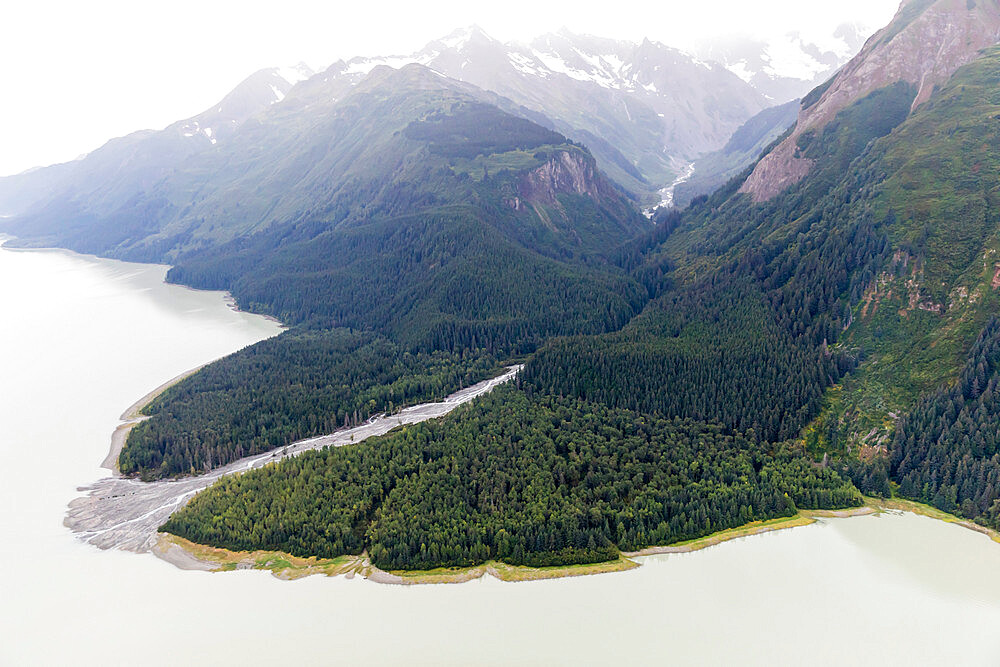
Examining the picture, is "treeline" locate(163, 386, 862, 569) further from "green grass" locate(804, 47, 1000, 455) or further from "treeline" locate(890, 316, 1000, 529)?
"green grass" locate(804, 47, 1000, 455)

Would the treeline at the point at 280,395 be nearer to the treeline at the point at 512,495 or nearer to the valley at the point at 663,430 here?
the valley at the point at 663,430

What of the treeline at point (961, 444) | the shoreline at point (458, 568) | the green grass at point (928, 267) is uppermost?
the green grass at point (928, 267)

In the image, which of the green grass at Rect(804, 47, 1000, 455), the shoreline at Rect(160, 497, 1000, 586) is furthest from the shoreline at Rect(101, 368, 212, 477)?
the green grass at Rect(804, 47, 1000, 455)

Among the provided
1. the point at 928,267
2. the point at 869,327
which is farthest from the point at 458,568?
the point at 928,267

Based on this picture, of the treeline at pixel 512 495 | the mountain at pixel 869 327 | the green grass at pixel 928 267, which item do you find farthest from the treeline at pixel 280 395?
the green grass at pixel 928 267

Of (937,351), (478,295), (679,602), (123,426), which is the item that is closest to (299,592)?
(679,602)
